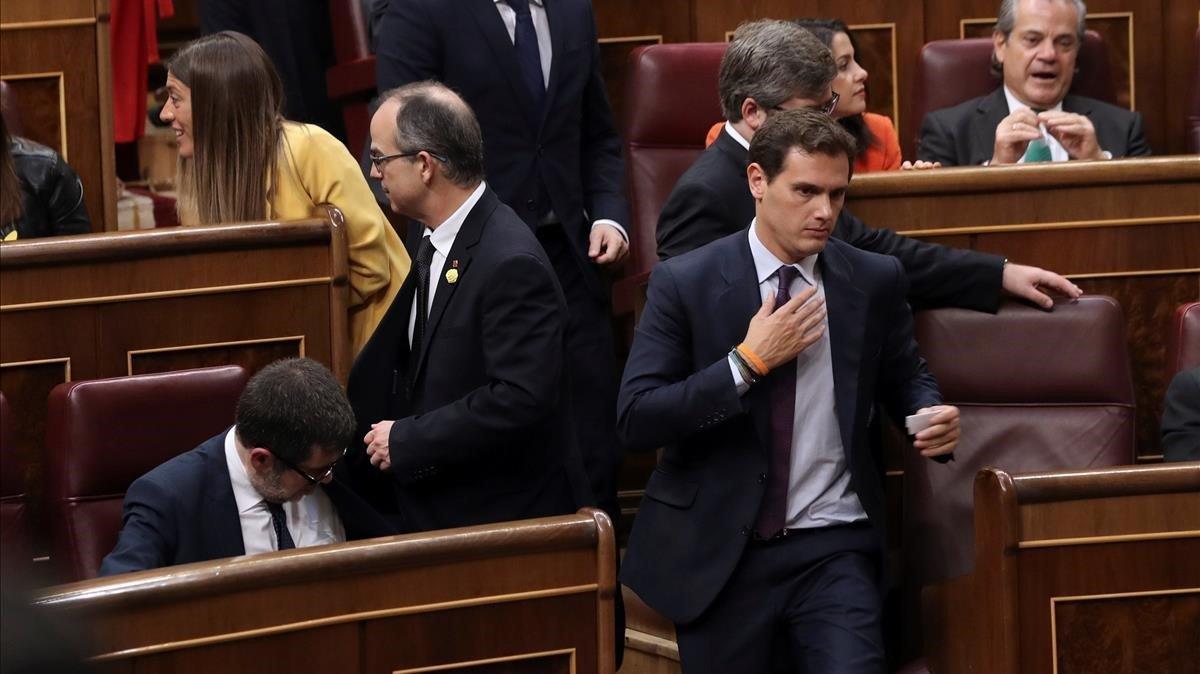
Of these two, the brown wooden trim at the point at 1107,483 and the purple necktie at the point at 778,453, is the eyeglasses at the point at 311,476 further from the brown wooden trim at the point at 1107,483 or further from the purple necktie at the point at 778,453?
the brown wooden trim at the point at 1107,483

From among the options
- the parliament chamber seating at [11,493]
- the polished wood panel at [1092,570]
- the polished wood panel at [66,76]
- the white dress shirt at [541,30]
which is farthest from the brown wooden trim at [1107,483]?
the polished wood panel at [66,76]

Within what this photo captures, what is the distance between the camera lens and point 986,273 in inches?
52.9

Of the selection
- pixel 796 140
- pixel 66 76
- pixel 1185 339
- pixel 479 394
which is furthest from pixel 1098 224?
pixel 66 76

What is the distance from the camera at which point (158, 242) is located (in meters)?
1.32

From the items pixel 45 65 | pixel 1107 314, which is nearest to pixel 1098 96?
pixel 1107 314

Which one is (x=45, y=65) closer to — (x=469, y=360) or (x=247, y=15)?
(x=247, y=15)

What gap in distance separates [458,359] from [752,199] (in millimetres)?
291

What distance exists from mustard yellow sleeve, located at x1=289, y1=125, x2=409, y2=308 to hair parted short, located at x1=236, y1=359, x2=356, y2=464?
0.29 meters

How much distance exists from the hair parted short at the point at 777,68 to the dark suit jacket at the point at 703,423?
176mm

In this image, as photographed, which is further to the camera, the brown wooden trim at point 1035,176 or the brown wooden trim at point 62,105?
the brown wooden trim at point 62,105

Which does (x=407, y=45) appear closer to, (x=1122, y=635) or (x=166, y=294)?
(x=166, y=294)

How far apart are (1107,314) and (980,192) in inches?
7.6

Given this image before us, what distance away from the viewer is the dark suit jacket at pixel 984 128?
1.79 m

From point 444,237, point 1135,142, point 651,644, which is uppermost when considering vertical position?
point 1135,142
